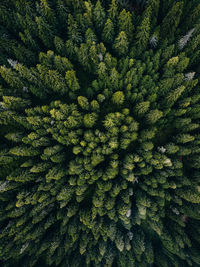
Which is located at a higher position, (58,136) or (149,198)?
(58,136)

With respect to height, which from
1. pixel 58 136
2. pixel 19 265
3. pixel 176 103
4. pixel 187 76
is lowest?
pixel 19 265

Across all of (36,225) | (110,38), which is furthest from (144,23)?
(36,225)

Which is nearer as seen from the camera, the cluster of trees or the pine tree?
the pine tree

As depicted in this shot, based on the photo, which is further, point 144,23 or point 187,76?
point 187,76

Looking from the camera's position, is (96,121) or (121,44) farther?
(96,121)

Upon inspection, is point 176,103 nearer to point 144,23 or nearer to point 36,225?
point 144,23

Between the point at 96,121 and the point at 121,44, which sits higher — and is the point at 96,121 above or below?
below

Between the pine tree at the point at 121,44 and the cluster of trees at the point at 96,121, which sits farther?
the cluster of trees at the point at 96,121

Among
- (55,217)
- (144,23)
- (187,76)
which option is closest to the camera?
(144,23)
